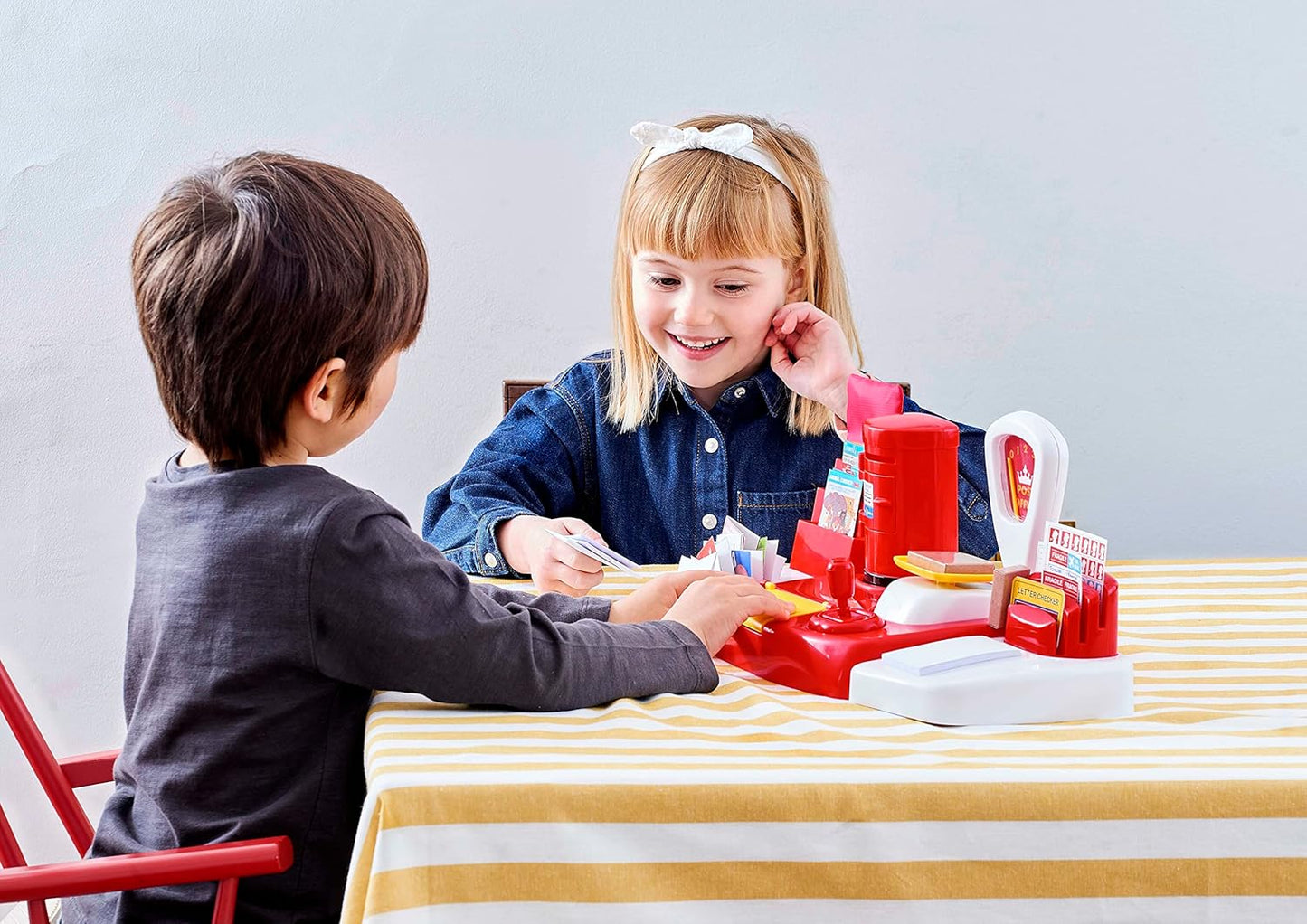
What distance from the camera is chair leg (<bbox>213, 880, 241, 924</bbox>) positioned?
73 centimetres

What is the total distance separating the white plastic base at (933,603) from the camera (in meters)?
0.97

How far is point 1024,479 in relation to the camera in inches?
40.7

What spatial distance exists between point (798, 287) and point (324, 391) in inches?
→ 33.1

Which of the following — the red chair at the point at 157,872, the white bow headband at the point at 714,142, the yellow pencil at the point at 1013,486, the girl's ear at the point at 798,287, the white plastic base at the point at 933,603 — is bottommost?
the red chair at the point at 157,872

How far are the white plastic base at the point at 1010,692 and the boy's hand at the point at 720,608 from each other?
130mm

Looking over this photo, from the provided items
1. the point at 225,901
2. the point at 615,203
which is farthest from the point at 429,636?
the point at 615,203

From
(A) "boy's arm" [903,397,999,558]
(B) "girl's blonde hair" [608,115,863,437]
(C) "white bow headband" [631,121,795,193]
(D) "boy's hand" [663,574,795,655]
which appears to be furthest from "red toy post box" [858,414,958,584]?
(C) "white bow headband" [631,121,795,193]

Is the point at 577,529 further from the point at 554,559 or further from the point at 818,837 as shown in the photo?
the point at 818,837

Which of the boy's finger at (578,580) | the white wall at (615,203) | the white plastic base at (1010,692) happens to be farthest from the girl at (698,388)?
the white wall at (615,203)

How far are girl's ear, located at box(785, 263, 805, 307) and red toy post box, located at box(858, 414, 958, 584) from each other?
60 cm

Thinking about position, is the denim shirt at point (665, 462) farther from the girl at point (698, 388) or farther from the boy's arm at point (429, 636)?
the boy's arm at point (429, 636)

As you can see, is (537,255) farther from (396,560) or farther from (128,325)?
(396,560)

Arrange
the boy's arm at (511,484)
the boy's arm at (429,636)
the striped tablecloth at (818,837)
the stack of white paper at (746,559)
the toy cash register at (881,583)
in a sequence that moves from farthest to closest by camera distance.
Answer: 1. the boy's arm at (511,484)
2. the stack of white paper at (746,559)
3. the toy cash register at (881,583)
4. the boy's arm at (429,636)
5. the striped tablecloth at (818,837)

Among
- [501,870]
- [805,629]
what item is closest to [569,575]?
[805,629]
